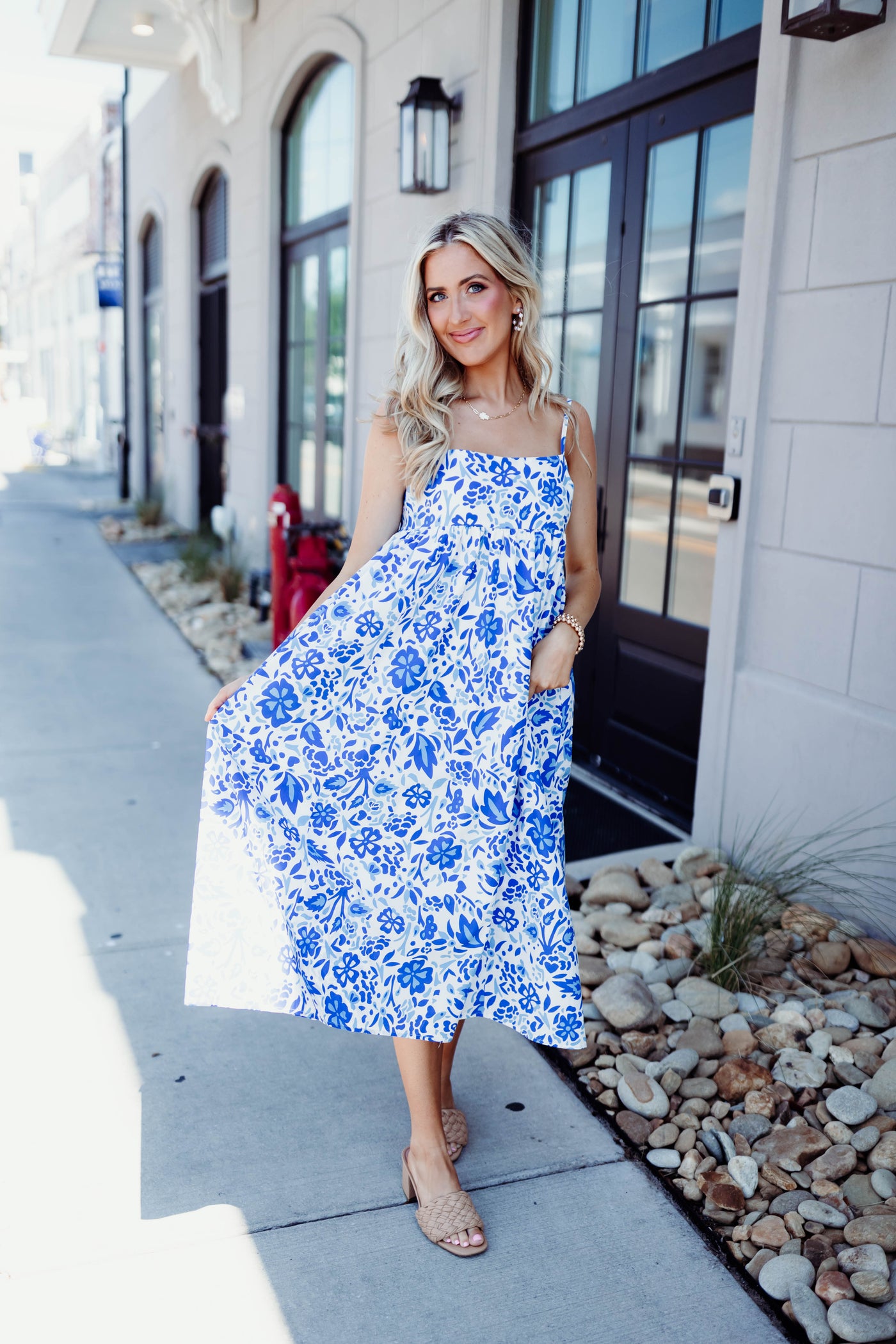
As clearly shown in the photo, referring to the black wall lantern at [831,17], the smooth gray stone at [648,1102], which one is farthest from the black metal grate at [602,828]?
the black wall lantern at [831,17]

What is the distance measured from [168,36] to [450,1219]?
9.77m

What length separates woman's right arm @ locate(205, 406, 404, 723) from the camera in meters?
1.97

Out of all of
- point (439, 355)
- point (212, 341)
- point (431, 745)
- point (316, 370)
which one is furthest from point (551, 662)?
point (212, 341)

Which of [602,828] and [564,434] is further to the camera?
[602,828]

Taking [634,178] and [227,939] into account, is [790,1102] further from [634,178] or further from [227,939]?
[634,178]

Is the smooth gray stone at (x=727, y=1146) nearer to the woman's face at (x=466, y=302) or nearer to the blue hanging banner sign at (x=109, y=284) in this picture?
the woman's face at (x=466, y=302)

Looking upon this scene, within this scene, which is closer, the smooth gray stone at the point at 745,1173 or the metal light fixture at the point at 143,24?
the smooth gray stone at the point at 745,1173

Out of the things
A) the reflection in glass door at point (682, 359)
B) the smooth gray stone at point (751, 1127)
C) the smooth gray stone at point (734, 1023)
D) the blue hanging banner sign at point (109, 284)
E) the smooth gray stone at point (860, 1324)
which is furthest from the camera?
the blue hanging banner sign at point (109, 284)

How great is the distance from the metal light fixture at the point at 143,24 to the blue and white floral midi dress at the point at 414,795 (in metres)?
8.65

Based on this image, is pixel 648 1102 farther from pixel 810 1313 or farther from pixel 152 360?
pixel 152 360

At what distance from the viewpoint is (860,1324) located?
1729mm

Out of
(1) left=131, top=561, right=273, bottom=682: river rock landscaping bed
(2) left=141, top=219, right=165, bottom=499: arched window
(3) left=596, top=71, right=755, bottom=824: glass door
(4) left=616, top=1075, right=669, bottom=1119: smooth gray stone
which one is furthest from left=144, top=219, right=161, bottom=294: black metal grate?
(4) left=616, top=1075, right=669, bottom=1119: smooth gray stone

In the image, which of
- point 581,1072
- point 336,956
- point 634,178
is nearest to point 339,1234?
point 336,956

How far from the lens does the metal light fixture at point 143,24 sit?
877 cm
